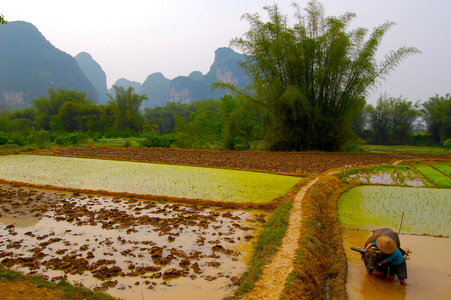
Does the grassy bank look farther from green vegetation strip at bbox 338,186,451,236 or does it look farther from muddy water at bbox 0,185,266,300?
muddy water at bbox 0,185,266,300

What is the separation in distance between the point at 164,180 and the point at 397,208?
Answer: 20.4 feet

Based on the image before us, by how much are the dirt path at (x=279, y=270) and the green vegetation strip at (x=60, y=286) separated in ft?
4.85

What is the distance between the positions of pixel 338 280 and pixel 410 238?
2.10 meters

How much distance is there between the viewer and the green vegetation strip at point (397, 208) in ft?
16.8

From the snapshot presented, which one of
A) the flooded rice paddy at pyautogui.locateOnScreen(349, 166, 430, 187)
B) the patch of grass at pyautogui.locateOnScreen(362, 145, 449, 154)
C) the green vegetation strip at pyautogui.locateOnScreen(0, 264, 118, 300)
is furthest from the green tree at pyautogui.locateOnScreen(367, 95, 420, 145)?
the green vegetation strip at pyautogui.locateOnScreen(0, 264, 118, 300)

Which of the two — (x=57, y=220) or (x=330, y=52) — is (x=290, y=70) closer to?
(x=330, y=52)

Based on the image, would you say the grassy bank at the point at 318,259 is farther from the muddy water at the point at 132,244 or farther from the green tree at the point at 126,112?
the green tree at the point at 126,112

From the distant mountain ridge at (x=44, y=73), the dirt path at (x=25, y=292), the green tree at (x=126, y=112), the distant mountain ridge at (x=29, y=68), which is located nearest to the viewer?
the dirt path at (x=25, y=292)

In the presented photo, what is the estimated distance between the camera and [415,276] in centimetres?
339

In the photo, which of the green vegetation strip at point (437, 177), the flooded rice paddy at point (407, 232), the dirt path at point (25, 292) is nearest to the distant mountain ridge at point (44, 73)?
the green vegetation strip at point (437, 177)

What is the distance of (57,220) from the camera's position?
506 centimetres

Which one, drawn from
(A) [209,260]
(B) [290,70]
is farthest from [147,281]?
(B) [290,70]

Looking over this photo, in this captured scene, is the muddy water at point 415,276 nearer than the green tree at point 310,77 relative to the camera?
Yes

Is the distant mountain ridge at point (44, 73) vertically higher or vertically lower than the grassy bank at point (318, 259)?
higher
